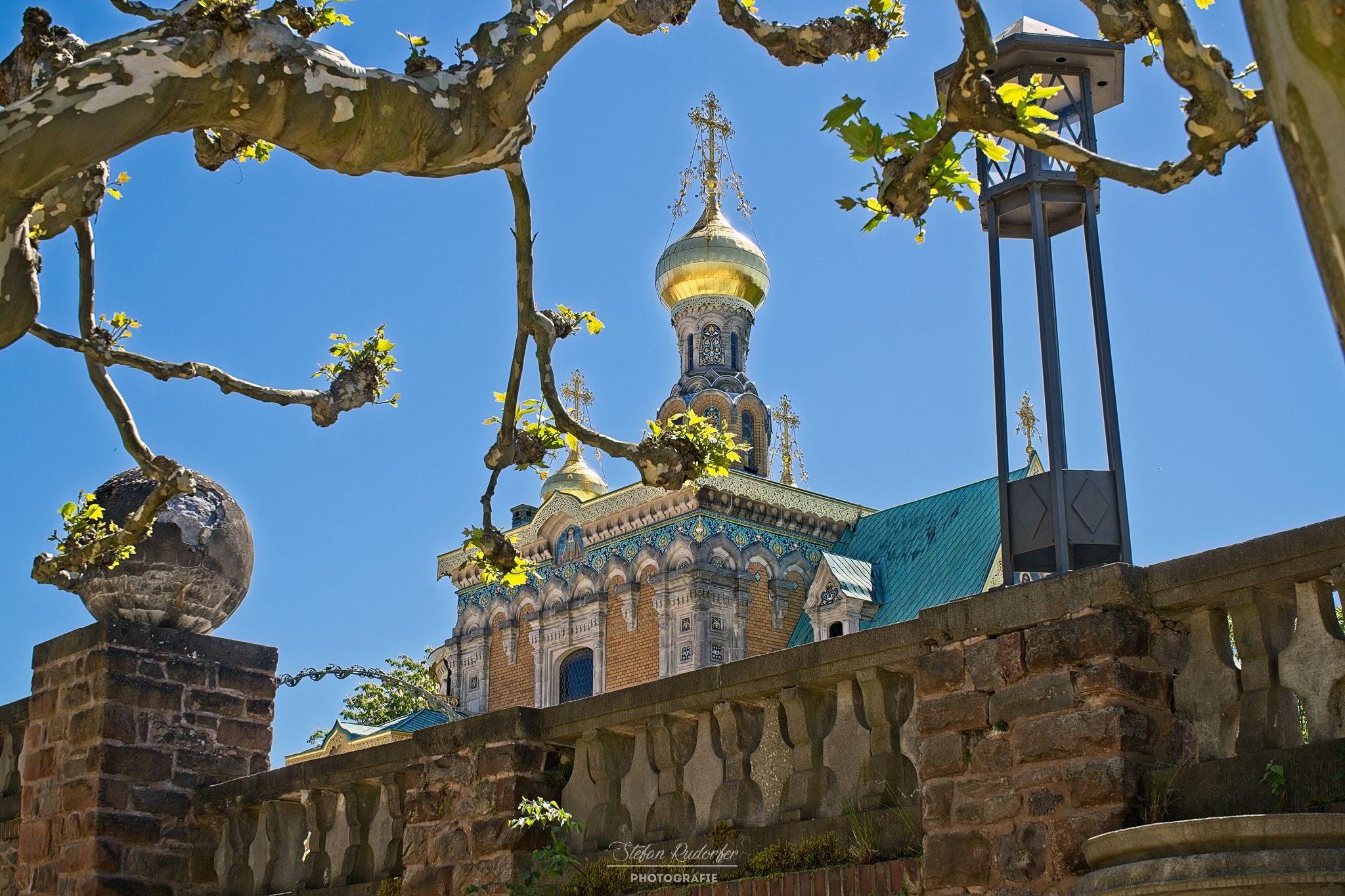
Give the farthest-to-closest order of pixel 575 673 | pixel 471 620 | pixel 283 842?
1. pixel 471 620
2. pixel 575 673
3. pixel 283 842

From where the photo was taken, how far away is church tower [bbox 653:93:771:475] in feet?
179

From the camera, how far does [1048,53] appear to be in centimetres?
862

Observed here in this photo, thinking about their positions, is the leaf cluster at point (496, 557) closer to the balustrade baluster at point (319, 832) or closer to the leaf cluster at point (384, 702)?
Answer: the balustrade baluster at point (319, 832)

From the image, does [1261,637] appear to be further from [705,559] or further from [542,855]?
[705,559]

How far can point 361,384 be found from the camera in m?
8.37

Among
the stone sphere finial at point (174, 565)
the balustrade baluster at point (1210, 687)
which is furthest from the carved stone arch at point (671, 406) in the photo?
the balustrade baluster at point (1210, 687)

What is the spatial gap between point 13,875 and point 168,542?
2.22 m

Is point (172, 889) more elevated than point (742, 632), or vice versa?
point (742, 632)

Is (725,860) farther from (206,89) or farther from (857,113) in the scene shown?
(206,89)

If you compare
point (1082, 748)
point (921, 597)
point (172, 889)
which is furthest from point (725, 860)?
point (921, 597)

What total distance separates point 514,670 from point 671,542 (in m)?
8.52

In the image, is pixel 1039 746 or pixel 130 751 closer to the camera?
pixel 1039 746

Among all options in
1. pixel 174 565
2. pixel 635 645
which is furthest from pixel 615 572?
pixel 174 565

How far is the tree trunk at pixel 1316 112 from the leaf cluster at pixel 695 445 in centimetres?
556
